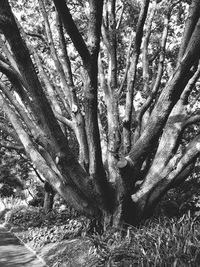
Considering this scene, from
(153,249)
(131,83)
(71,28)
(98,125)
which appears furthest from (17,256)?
(71,28)

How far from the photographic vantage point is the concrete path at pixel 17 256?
6.14 m

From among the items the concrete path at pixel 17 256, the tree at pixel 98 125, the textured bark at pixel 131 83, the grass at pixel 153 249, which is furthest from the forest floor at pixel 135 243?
the textured bark at pixel 131 83

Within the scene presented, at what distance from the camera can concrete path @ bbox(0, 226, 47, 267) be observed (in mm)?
6137

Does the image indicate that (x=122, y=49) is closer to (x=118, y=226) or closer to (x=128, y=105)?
(x=128, y=105)

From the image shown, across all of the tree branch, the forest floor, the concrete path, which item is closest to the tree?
the tree branch

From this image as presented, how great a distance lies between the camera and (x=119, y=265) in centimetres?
389

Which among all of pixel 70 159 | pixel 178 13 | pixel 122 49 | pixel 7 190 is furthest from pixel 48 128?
pixel 7 190

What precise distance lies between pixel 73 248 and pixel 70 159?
1871 millimetres

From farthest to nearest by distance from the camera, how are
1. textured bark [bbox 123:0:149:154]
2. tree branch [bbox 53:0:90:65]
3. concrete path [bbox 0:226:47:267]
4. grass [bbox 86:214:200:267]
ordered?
textured bark [bbox 123:0:149:154] → concrete path [bbox 0:226:47:267] → tree branch [bbox 53:0:90:65] → grass [bbox 86:214:200:267]

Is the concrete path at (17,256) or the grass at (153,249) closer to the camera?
the grass at (153,249)

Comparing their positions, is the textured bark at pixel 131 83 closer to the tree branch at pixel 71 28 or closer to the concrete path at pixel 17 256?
the tree branch at pixel 71 28

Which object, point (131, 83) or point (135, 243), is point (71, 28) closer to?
point (131, 83)

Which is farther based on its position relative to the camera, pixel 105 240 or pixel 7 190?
pixel 7 190

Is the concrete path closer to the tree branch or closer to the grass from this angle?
the grass
